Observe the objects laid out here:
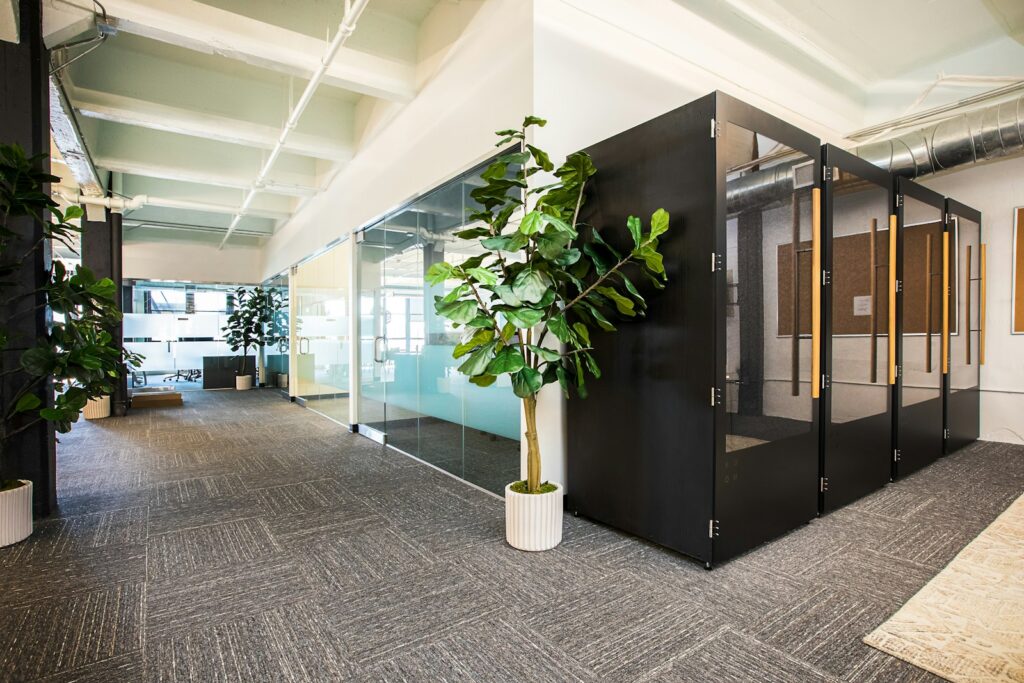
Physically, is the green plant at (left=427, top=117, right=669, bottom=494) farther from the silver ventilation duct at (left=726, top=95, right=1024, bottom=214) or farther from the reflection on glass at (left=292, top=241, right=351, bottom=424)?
the reflection on glass at (left=292, top=241, right=351, bottom=424)

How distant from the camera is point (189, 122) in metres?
4.73

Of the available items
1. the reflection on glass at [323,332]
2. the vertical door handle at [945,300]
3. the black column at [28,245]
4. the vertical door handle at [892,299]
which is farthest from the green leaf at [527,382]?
the reflection on glass at [323,332]

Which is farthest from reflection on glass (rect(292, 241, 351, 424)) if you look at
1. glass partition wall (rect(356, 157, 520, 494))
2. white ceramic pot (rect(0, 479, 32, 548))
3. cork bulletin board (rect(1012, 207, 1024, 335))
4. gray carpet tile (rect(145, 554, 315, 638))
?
cork bulletin board (rect(1012, 207, 1024, 335))

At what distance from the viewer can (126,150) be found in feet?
19.3

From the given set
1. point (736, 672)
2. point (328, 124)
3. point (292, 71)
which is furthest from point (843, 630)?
point (328, 124)

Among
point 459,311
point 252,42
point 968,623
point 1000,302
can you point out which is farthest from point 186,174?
point 1000,302

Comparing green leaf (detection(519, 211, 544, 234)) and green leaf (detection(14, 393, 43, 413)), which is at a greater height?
green leaf (detection(519, 211, 544, 234))

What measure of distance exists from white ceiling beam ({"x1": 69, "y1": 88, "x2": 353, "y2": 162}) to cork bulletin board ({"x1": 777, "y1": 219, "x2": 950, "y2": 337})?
180 inches

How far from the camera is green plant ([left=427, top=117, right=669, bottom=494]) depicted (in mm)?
2156

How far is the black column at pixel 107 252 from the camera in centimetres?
658

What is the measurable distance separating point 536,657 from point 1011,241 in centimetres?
573

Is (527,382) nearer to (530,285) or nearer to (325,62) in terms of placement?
(530,285)

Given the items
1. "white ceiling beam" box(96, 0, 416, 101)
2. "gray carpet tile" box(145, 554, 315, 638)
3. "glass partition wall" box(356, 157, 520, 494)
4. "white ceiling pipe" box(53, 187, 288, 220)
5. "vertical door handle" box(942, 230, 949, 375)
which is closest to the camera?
"gray carpet tile" box(145, 554, 315, 638)

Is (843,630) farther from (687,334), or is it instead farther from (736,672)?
(687,334)
